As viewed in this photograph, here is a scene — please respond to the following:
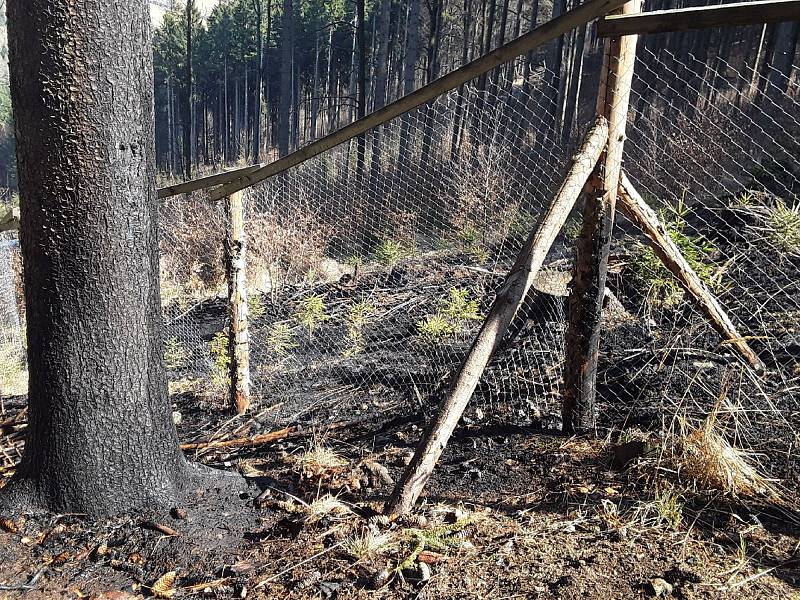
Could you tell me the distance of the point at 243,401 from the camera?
158 inches

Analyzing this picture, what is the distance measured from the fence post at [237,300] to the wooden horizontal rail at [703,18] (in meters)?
2.40

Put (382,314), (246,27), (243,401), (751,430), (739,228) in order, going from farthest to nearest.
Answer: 1. (246,27)
2. (382,314)
3. (739,228)
4. (243,401)
5. (751,430)

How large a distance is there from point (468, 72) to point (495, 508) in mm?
1815

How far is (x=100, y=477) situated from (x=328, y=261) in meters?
7.43

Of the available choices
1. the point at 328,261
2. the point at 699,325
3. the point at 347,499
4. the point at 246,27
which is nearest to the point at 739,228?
the point at 699,325

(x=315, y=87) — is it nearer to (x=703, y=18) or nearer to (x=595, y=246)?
(x=595, y=246)

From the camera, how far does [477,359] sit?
218 cm

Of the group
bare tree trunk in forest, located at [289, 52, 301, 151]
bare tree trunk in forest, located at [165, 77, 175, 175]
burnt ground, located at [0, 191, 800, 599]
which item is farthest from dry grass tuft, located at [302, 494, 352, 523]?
bare tree trunk in forest, located at [165, 77, 175, 175]

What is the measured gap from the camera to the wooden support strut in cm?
218

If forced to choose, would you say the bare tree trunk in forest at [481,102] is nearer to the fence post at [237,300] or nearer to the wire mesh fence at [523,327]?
the wire mesh fence at [523,327]

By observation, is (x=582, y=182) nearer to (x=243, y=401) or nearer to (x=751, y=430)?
(x=751, y=430)

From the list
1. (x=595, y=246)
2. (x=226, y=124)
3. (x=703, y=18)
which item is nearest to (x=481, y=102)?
(x=595, y=246)

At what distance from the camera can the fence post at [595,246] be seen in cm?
241

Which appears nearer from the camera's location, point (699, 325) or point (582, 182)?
point (582, 182)
